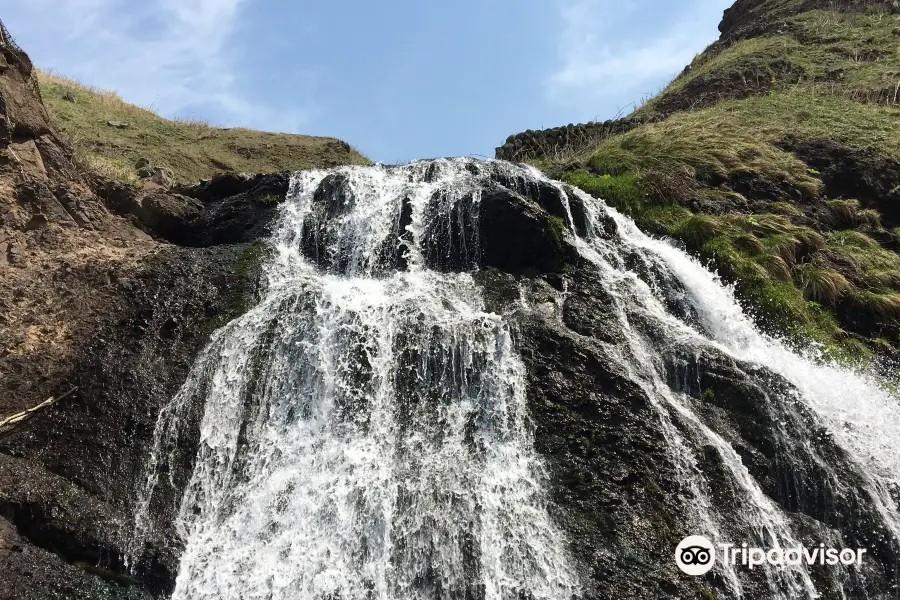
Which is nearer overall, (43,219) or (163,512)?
(163,512)

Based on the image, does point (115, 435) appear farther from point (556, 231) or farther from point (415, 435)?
point (556, 231)

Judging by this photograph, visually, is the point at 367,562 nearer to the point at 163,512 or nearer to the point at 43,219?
the point at 163,512

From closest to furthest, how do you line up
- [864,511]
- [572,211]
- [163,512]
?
[163,512]
[864,511]
[572,211]

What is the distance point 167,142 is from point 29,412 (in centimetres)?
1393

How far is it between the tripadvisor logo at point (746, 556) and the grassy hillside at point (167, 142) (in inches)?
538

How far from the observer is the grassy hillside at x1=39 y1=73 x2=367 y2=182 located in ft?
55.0

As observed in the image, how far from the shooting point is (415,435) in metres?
7.57

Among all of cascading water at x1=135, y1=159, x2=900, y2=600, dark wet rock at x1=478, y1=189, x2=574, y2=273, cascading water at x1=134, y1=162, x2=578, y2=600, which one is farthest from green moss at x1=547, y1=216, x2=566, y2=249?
cascading water at x1=134, y1=162, x2=578, y2=600

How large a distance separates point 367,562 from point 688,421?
14.8ft

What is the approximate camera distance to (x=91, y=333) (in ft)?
28.2

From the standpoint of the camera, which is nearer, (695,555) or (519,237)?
(695,555)

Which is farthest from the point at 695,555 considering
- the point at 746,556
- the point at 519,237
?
the point at 519,237

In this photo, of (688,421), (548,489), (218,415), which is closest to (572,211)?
(688,421)

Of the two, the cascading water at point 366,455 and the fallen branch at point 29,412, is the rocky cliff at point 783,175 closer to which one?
the cascading water at point 366,455
